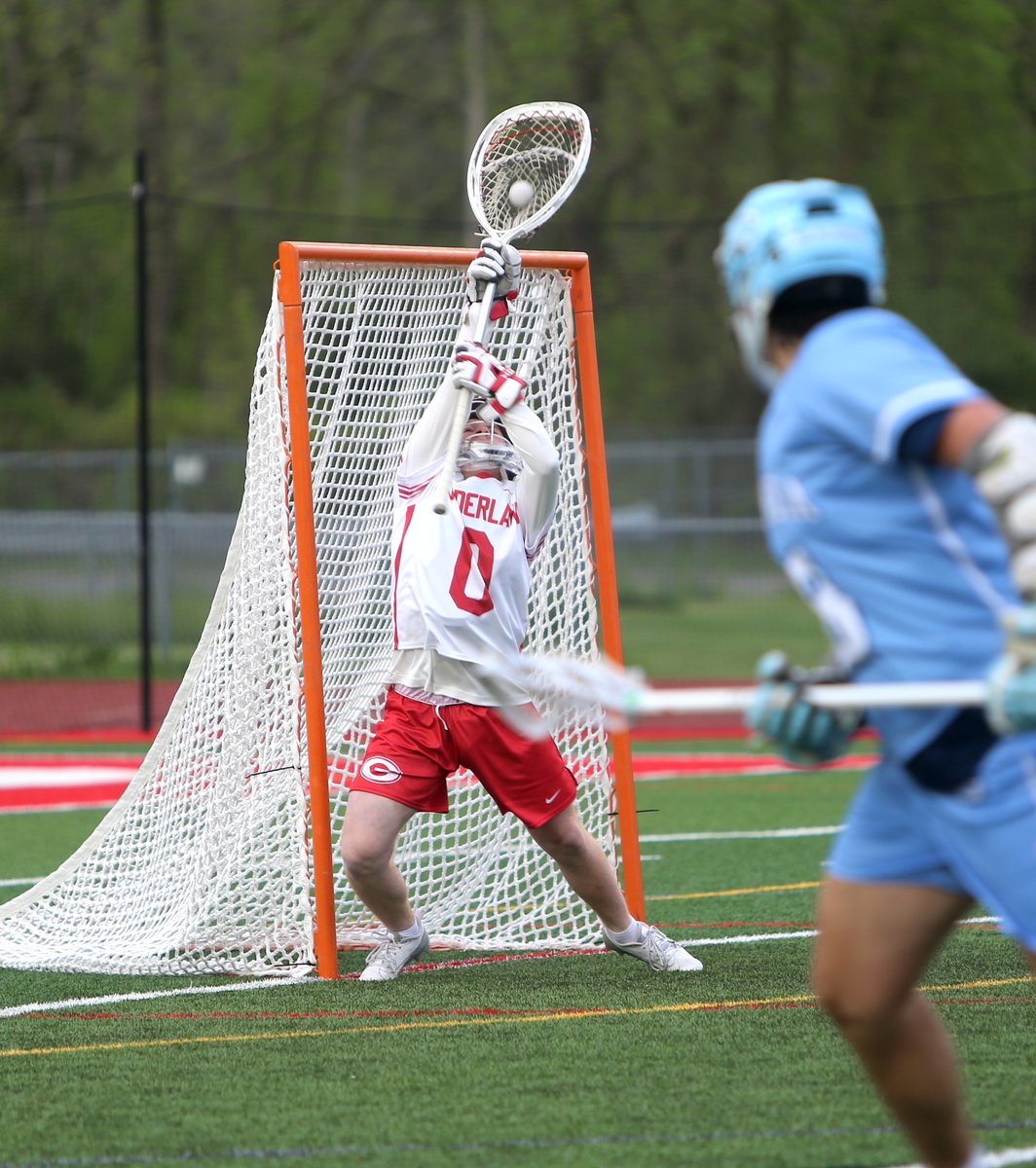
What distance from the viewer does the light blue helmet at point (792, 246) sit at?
3.19 meters

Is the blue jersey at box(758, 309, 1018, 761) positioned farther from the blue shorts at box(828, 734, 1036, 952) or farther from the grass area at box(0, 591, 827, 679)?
the grass area at box(0, 591, 827, 679)

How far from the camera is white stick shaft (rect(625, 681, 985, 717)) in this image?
9.52 feet

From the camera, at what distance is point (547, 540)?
6.79m

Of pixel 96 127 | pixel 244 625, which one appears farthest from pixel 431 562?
pixel 96 127

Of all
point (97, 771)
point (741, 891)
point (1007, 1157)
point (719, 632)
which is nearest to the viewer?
point (1007, 1157)

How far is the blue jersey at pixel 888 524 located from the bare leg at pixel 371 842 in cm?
280

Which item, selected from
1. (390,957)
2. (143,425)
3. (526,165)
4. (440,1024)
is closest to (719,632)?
(143,425)

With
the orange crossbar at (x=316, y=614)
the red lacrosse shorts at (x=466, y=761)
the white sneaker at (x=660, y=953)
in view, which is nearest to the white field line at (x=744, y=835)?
the orange crossbar at (x=316, y=614)

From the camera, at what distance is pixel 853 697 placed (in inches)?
117

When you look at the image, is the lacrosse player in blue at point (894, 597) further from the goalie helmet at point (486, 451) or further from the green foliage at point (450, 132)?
the green foliage at point (450, 132)

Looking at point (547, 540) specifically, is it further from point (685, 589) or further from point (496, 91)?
point (496, 91)

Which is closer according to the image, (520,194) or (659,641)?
(520,194)

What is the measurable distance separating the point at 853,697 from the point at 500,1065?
2.14 metres

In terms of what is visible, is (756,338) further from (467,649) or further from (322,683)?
(322,683)
